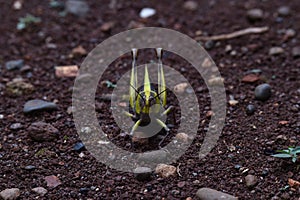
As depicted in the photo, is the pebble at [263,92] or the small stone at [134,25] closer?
the pebble at [263,92]

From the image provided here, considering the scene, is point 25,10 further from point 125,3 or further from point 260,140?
point 260,140

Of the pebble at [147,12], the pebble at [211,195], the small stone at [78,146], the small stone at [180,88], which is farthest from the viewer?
the pebble at [147,12]

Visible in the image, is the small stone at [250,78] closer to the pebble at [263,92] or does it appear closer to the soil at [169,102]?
the soil at [169,102]

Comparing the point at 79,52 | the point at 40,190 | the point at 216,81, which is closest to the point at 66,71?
the point at 79,52

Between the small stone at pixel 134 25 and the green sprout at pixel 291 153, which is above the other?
the small stone at pixel 134 25

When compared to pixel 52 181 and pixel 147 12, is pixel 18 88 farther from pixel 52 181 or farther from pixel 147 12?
pixel 147 12

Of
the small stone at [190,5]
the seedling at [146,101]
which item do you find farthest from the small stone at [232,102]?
the small stone at [190,5]

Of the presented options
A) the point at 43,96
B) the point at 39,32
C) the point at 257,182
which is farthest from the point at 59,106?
the point at 257,182
